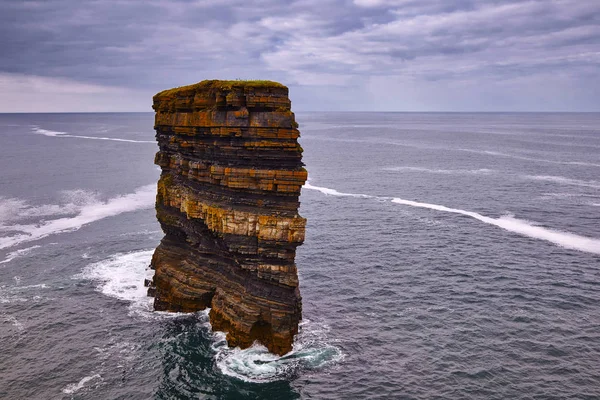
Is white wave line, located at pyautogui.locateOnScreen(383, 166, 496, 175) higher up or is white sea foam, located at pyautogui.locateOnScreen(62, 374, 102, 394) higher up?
white wave line, located at pyautogui.locateOnScreen(383, 166, 496, 175)

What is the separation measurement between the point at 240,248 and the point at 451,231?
4539 cm

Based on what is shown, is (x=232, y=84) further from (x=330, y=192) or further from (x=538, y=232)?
(x=330, y=192)

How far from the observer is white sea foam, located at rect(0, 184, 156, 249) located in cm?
8239

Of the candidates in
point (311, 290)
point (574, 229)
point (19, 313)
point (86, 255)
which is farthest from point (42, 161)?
point (574, 229)

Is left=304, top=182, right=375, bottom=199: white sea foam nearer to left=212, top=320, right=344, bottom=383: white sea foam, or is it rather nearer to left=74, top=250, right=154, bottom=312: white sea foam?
left=74, top=250, right=154, bottom=312: white sea foam

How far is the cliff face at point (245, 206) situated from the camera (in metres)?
47.1

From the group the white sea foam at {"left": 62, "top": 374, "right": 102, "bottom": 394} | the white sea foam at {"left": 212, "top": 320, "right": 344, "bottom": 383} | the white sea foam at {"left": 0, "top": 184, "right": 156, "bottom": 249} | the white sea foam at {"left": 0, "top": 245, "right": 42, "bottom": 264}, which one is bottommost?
the white sea foam at {"left": 62, "top": 374, "right": 102, "bottom": 394}

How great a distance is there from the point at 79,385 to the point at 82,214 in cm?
6238

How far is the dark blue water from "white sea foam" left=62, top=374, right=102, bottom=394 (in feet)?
0.55

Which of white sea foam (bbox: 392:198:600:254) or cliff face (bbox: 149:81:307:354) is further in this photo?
white sea foam (bbox: 392:198:600:254)

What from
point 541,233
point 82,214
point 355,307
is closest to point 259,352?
point 355,307

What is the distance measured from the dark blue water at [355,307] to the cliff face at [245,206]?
2951 mm

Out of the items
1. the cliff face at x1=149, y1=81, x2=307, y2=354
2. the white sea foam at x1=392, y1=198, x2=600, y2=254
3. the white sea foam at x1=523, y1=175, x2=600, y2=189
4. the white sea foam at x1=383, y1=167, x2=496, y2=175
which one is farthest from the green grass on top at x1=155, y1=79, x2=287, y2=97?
the white sea foam at x1=383, y1=167, x2=496, y2=175

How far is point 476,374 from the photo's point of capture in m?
42.9
